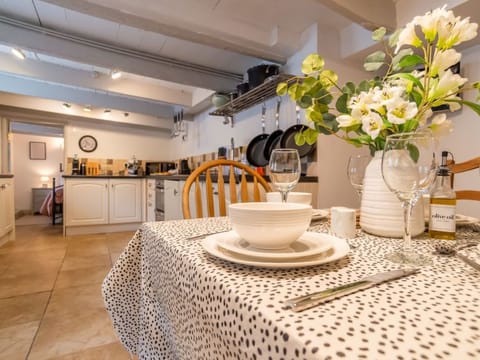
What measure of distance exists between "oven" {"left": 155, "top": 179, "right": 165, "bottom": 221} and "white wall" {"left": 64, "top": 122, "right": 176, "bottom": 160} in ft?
4.90

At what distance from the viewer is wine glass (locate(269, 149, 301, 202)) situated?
0.78m

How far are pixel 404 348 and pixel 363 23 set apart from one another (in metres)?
1.94

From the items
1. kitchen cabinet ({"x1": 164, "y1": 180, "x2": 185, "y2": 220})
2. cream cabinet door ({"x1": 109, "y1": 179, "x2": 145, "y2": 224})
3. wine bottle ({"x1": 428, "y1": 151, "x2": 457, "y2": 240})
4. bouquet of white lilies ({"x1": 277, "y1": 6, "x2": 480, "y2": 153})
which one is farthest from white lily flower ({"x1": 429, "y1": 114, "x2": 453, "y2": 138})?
cream cabinet door ({"x1": 109, "y1": 179, "x2": 145, "y2": 224})

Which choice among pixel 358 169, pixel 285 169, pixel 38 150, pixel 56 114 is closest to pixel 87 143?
pixel 56 114

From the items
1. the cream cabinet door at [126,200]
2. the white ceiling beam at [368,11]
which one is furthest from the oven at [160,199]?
the white ceiling beam at [368,11]

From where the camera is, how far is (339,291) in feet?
1.07

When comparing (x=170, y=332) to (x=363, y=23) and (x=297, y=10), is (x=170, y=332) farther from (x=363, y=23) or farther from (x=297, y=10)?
(x=297, y=10)

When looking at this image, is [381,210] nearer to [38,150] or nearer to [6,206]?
[6,206]

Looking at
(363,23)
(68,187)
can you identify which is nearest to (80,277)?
(68,187)

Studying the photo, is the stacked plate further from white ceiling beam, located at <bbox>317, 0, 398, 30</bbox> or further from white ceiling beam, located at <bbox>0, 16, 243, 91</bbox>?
white ceiling beam, located at <bbox>0, 16, 243, 91</bbox>

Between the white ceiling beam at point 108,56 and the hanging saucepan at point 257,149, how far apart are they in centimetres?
77

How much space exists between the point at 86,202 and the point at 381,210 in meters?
4.13

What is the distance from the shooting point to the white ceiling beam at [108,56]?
6.91 ft

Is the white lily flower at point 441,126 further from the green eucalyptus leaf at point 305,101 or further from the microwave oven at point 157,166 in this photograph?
the microwave oven at point 157,166
